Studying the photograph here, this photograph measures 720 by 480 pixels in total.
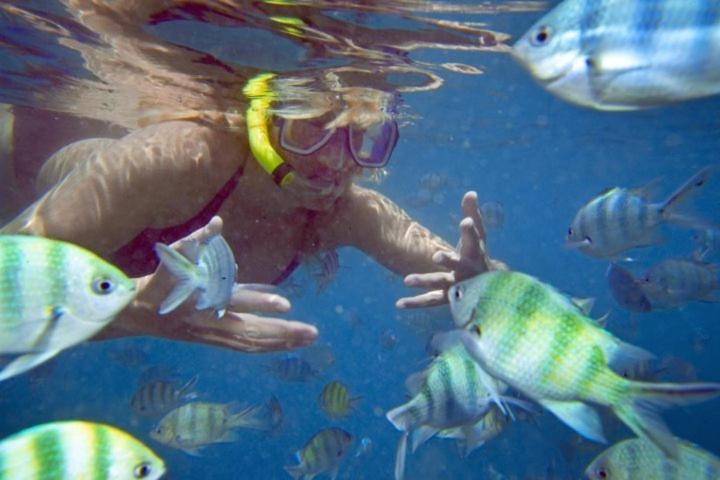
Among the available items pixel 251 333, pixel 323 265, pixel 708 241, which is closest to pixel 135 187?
pixel 251 333

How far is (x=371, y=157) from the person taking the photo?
20.5ft

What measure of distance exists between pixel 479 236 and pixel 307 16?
15.8 ft

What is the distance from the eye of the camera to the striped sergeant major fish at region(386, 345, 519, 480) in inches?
131

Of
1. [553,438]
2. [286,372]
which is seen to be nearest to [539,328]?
[286,372]

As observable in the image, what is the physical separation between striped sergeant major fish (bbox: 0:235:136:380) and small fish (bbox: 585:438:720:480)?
10.4ft

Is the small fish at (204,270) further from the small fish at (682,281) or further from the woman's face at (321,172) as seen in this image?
the small fish at (682,281)

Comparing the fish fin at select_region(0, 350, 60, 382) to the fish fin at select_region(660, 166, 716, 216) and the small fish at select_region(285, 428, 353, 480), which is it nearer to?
the fish fin at select_region(660, 166, 716, 216)

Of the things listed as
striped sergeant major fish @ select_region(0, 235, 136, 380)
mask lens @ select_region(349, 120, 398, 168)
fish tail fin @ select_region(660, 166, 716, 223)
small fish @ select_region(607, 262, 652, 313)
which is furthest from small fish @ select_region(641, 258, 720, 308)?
striped sergeant major fish @ select_region(0, 235, 136, 380)

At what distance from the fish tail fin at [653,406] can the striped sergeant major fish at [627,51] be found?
1095 mm

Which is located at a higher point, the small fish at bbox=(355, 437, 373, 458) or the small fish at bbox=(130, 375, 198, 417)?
the small fish at bbox=(130, 375, 198, 417)

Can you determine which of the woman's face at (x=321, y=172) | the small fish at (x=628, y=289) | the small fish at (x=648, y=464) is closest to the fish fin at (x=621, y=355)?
the small fish at (x=648, y=464)

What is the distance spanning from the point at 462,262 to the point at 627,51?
2.37 metres

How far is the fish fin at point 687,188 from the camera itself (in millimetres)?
3468

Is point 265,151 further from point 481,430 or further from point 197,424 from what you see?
point 197,424
